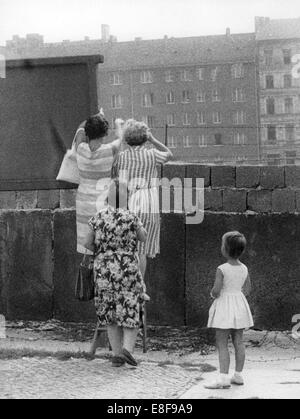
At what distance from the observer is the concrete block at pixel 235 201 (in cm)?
1009

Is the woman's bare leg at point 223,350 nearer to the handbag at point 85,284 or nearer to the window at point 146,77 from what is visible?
the handbag at point 85,284

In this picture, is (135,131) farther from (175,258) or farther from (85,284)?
(175,258)

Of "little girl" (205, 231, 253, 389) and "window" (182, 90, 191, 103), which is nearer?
"little girl" (205, 231, 253, 389)

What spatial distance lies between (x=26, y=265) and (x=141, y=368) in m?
2.54

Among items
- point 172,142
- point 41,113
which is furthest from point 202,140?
point 41,113

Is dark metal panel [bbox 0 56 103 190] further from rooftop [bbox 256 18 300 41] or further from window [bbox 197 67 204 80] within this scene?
rooftop [bbox 256 18 300 41]

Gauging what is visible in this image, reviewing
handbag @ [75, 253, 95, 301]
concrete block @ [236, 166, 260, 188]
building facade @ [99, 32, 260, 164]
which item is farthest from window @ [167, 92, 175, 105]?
handbag @ [75, 253, 95, 301]

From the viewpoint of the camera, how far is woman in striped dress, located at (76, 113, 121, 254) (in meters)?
8.51

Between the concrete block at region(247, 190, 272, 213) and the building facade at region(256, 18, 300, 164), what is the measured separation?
319ft

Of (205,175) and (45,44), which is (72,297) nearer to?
(205,175)

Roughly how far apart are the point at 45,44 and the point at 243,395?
11463 centimetres
